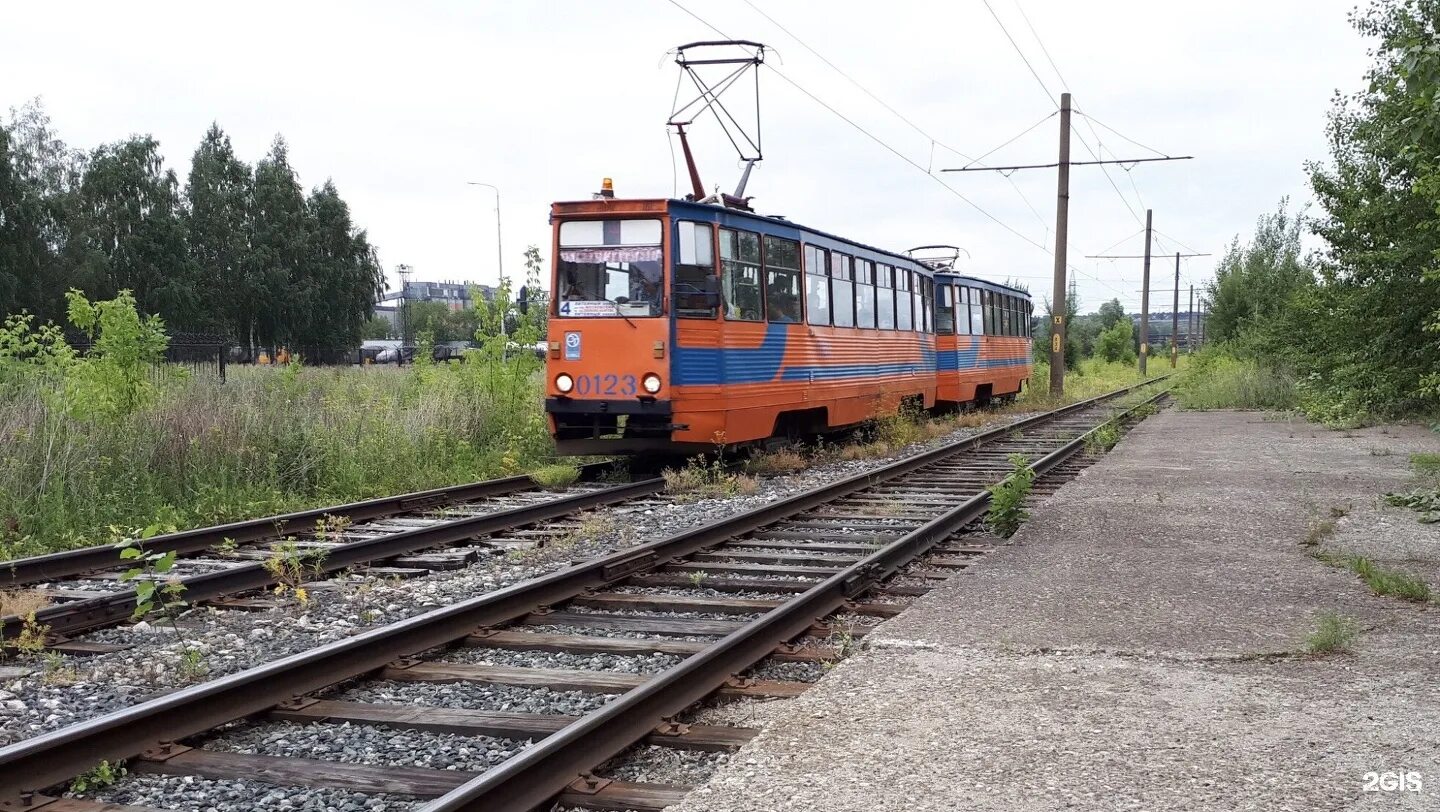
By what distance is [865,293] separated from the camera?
60.7ft

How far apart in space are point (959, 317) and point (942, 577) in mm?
17678

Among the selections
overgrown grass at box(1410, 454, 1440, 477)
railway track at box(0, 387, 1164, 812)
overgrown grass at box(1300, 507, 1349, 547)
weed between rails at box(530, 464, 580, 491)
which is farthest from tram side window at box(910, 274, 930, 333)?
railway track at box(0, 387, 1164, 812)

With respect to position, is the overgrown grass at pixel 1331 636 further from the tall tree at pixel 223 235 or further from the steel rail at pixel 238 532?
the tall tree at pixel 223 235

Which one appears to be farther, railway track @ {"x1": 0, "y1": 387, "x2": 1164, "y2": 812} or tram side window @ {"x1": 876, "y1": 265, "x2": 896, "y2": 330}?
tram side window @ {"x1": 876, "y1": 265, "x2": 896, "y2": 330}

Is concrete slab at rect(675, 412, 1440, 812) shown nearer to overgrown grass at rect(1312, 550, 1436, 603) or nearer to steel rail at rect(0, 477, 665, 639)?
overgrown grass at rect(1312, 550, 1436, 603)

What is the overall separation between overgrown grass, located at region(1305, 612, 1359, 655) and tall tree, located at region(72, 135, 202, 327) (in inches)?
2437

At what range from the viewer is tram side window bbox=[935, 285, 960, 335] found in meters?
24.2

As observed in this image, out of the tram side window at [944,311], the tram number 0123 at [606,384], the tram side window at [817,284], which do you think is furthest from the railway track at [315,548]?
the tram side window at [944,311]

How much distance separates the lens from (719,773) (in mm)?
4168

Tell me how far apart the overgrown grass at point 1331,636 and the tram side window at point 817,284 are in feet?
33.1

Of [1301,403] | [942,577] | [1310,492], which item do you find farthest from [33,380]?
[1301,403]

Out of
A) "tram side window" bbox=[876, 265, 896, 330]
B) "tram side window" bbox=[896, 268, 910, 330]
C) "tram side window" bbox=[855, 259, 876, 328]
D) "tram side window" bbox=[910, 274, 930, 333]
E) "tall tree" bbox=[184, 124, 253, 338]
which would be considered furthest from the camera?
"tall tree" bbox=[184, 124, 253, 338]

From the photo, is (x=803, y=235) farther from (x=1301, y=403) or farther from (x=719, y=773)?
(x=1301, y=403)

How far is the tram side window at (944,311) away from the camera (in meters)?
24.2
